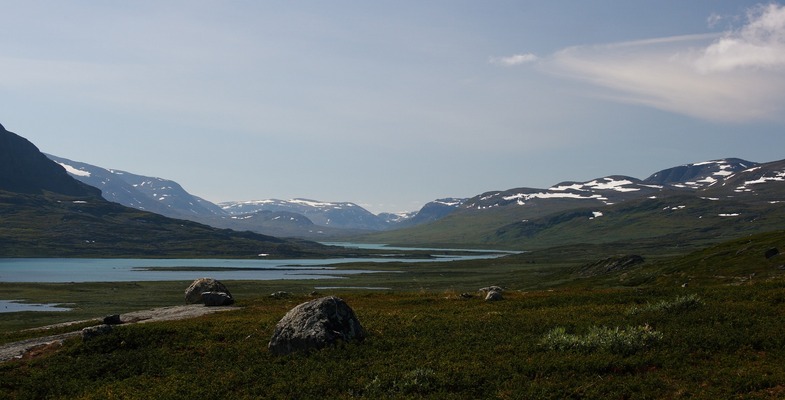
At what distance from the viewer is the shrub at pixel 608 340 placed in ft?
75.6

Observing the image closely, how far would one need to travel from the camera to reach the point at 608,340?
2353 cm

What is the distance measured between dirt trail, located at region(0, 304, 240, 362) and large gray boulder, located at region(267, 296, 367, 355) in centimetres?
1396

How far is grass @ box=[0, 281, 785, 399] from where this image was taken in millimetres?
19641

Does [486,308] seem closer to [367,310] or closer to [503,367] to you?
[367,310]

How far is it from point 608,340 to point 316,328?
13.1m

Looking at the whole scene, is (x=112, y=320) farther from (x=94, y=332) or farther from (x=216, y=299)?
(x=216, y=299)

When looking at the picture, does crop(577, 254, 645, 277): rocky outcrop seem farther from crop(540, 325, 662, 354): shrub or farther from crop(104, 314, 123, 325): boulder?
crop(104, 314, 123, 325): boulder

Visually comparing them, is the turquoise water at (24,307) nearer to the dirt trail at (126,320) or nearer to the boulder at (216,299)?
the dirt trail at (126,320)

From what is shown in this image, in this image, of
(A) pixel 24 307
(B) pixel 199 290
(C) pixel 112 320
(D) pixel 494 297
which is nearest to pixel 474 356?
(D) pixel 494 297

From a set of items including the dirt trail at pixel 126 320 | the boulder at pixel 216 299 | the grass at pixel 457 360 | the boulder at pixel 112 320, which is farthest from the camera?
the boulder at pixel 216 299

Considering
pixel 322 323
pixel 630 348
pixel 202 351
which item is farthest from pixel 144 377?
pixel 630 348

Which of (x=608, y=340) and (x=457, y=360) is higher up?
(x=608, y=340)

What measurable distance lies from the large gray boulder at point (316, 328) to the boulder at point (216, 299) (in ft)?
71.6

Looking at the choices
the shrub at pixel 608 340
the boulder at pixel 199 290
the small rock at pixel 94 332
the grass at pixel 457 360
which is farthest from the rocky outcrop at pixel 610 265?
the small rock at pixel 94 332
